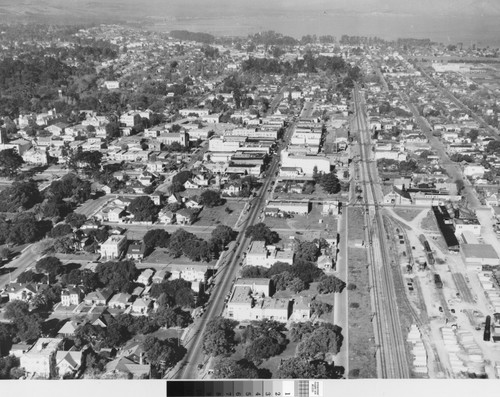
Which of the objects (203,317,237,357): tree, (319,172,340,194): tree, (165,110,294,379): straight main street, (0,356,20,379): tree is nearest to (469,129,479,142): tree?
(319,172,340,194): tree

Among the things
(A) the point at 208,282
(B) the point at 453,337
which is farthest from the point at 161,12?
(B) the point at 453,337

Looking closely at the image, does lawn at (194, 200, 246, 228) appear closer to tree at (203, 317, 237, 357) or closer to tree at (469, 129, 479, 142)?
tree at (203, 317, 237, 357)

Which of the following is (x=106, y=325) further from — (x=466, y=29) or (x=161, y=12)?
(x=466, y=29)

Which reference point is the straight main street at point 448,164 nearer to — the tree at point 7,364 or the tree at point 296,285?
the tree at point 296,285

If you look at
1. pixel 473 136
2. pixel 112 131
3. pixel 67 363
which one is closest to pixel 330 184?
pixel 473 136

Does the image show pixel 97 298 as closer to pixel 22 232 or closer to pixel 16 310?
pixel 16 310

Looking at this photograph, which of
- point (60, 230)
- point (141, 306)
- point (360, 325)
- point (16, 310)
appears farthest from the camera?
point (60, 230)
